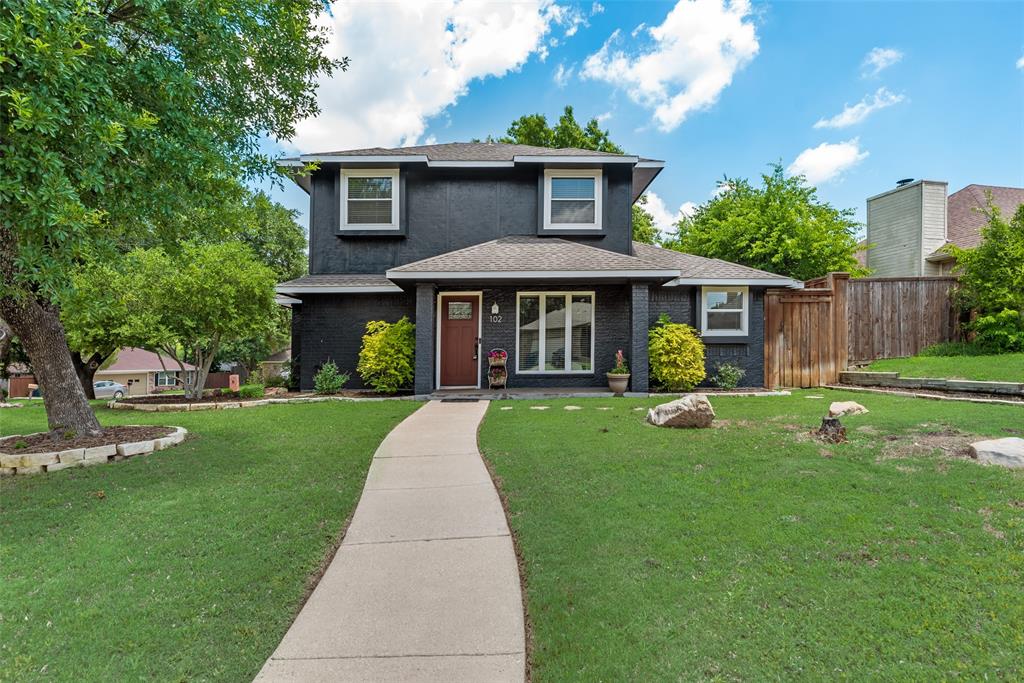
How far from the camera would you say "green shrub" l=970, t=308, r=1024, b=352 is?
1055cm

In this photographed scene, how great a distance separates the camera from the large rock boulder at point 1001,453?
13.3ft

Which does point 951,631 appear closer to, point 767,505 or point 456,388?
point 767,505

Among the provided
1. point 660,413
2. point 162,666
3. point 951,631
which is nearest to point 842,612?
point 951,631

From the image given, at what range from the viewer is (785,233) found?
17.0 meters

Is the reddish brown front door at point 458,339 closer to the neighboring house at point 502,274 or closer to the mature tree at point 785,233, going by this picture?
the neighboring house at point 502,274

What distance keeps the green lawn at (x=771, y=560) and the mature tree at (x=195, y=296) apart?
7.02 metres

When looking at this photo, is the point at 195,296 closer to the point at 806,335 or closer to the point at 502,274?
the point at 502,274

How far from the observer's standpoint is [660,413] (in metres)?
6.64

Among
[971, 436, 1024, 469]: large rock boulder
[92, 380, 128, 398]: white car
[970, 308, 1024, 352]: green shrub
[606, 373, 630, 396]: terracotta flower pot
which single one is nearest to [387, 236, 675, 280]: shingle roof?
[606, 373, 630, 396]: terracotta flower pot

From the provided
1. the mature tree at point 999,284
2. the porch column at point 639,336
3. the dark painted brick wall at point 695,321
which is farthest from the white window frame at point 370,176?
the mature tree at point 999,284

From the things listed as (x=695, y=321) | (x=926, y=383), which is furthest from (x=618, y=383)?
(x=926, y=383)

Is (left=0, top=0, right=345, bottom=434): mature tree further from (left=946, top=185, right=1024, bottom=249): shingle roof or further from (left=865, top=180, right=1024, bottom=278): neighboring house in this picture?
(left=946, top=185, right=1024, bottom=249): shingle roof

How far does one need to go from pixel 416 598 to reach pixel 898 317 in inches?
535

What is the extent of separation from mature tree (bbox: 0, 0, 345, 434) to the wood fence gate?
35.5 ft
